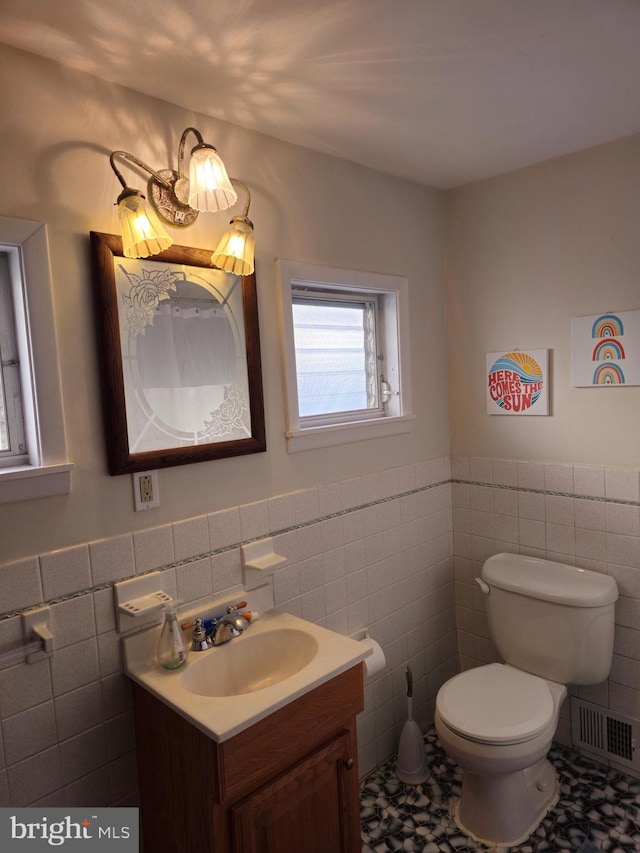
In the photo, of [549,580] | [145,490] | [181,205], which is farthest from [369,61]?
[549,580]

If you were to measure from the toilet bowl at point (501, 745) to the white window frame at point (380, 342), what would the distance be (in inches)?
40.8

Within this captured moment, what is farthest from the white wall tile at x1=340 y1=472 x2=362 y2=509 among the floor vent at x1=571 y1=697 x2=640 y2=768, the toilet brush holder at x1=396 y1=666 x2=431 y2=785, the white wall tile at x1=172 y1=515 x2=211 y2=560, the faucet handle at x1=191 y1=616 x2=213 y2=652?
the floor vent at x1=571 y1=697 x2=640 y2=768

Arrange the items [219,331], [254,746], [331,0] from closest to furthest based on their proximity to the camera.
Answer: [331,0] < [254,746] < [219,331]

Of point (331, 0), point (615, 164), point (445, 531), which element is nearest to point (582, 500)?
point (445, 531)

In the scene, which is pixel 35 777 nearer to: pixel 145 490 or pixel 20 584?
pixel 20 584

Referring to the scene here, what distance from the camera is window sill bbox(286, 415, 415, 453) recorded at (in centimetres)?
206

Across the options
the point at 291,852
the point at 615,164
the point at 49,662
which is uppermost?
the point at 615,164

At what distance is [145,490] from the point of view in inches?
65.0

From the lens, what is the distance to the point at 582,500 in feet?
7.69

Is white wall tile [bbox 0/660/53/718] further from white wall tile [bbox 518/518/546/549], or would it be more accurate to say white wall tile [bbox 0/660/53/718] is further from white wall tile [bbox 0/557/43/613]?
white wall tile [bbox 518/518/546/549]

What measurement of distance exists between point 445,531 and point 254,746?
1.56 meters

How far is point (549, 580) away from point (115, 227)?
6.67 feet

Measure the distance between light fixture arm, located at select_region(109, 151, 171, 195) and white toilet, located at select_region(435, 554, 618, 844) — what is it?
1931mm

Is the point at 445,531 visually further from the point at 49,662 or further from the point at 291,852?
the point at 49,662
